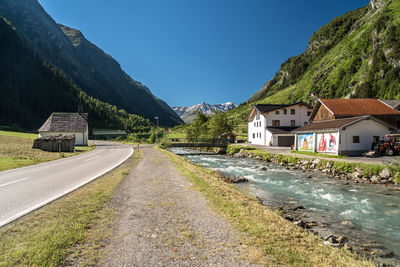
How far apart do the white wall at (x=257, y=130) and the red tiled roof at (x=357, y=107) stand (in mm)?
15555

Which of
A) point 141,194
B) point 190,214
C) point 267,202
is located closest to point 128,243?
point 190,214

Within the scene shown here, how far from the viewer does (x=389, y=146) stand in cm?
2473

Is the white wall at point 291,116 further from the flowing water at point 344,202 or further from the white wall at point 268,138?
the flowing water at point 344,202

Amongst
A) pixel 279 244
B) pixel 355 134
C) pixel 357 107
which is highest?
pixel 357 107

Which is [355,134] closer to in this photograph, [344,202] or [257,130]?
[344,202]

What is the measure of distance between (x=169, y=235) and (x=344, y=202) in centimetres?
1246

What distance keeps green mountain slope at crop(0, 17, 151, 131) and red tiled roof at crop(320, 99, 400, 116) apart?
435 feet

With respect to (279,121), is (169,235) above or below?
below

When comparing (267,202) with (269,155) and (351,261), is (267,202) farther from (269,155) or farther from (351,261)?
(269,155)

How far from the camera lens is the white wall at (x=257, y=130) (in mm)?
53500

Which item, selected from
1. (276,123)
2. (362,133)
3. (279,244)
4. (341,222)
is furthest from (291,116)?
(279,244)

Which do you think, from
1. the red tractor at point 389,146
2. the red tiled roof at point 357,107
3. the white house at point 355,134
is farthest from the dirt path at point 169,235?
the red tiled roof at point 357,107

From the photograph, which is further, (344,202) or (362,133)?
(362,133)

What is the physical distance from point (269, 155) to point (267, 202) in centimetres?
2293
